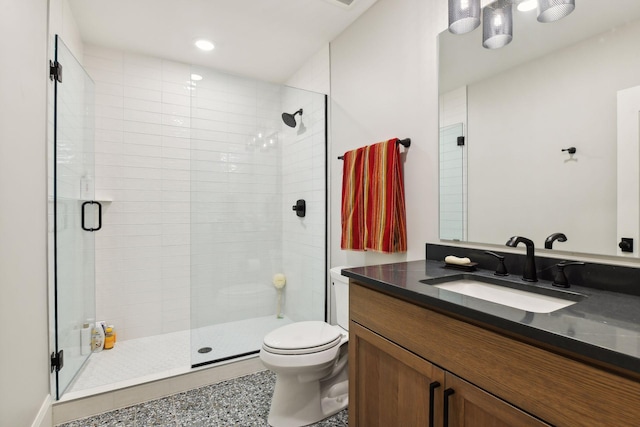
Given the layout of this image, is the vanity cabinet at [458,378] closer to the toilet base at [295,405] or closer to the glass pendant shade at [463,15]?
the toilet base at [295,405]

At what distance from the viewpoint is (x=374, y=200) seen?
1929 mm

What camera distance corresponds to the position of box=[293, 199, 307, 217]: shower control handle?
271 centimetres

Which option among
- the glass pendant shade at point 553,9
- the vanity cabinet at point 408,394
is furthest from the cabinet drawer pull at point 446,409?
the glass pendant shade at point 553,9

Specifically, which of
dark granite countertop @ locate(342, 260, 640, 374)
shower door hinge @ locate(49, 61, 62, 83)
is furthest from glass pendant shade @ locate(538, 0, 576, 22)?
shower door hinge @ locate(49, 61, 62, 83)

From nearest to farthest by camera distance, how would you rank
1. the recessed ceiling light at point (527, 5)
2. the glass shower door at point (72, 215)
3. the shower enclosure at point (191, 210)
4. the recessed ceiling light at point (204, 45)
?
the recessed ceiling light at point (527, 5) → the glass shower door at point (72, 215) → the shower enclosure at point (191, 210) → the recessed ceiling light at point (204, 45)

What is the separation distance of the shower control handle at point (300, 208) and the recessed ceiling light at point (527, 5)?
1870mm

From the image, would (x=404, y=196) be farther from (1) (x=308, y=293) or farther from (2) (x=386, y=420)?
(1) (x=308, y=293)

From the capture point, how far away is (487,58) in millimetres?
1467

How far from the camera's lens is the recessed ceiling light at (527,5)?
1295 millimetres

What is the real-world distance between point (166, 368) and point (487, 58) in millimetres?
2575

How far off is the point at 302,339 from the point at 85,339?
1688 mm

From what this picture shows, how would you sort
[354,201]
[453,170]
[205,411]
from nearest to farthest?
[453,170]
[205,411]
[354,201]

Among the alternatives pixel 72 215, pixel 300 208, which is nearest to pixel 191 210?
pixel 72 215

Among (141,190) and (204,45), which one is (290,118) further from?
(141,190)
